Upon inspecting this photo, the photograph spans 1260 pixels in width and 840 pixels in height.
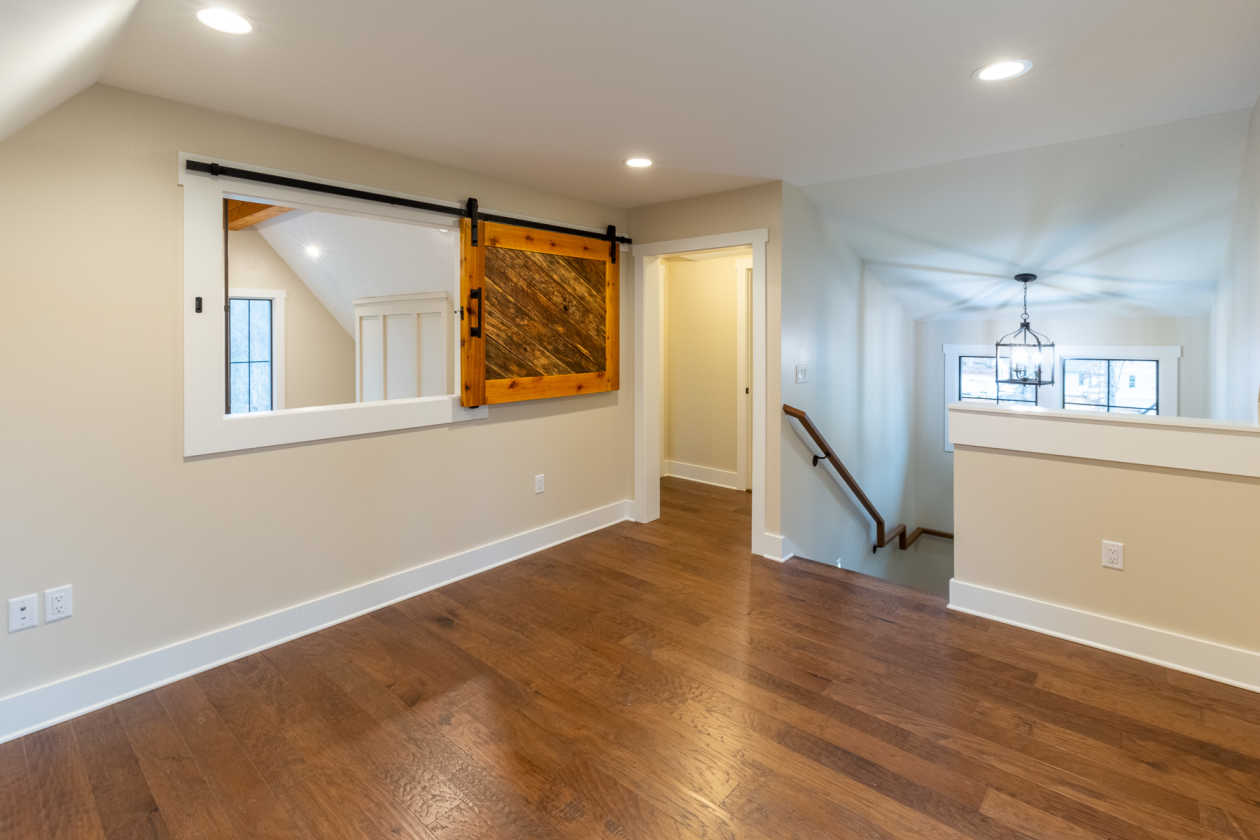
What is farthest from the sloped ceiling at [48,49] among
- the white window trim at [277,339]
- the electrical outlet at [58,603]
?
the white window trim at [277,339]

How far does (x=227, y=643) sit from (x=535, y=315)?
2222mm

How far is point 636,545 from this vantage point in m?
4.17

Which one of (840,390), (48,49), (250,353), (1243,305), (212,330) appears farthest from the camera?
(250,353)

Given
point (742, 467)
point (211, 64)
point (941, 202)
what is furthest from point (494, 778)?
point (742, 467)

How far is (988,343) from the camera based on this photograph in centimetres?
606

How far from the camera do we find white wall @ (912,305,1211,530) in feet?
16.6

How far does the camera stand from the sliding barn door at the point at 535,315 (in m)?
3.49

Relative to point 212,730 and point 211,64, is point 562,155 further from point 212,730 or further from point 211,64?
point 212,730

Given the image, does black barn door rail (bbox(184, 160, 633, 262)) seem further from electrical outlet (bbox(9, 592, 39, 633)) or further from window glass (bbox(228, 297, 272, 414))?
window glass (bbox(228, 297, 272, 414))

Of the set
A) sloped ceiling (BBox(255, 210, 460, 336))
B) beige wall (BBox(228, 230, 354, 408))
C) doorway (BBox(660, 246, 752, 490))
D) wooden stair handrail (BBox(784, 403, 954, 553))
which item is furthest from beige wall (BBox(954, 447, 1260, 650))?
beige wall (BBox(228, 230, 354, 408))

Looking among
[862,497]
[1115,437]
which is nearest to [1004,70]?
[1115,437]

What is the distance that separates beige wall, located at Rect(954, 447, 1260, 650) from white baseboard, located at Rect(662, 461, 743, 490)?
294 centimetres

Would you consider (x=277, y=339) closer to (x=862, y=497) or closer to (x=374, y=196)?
(x=374, y=196)

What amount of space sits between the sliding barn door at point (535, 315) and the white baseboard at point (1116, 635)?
97.1 inches
